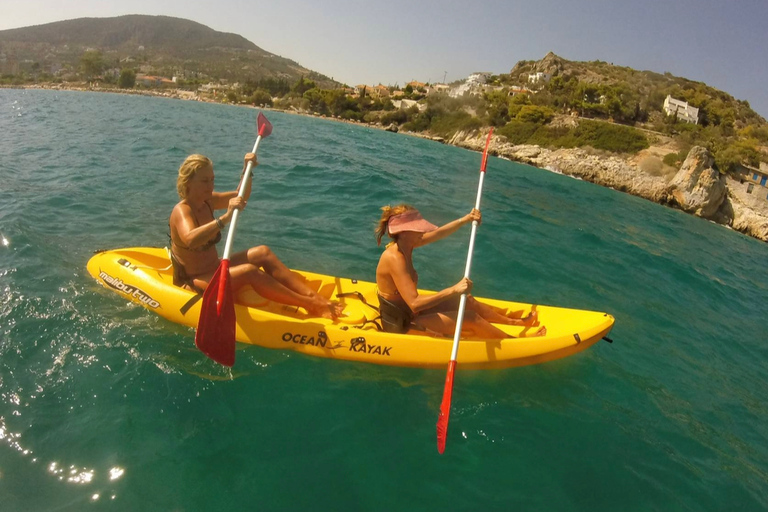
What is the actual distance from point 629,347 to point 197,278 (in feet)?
17.5

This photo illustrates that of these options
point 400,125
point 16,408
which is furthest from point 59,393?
point 400,125

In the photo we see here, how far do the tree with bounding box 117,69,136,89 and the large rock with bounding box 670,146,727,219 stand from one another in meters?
94.3

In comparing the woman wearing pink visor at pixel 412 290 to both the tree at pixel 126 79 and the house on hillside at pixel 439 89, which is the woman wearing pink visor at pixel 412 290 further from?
the tree at pixel 126 79

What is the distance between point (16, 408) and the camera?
3.25 m

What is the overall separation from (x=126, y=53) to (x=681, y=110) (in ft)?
612

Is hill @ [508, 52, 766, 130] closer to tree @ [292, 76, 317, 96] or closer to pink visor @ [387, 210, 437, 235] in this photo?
tree @ [292, 76, 317, 96]

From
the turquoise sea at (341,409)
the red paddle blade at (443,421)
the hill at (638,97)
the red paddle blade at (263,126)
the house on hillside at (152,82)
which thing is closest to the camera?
the turquoise sea at (341,409)

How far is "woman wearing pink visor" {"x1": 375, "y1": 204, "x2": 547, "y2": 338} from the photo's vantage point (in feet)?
13.0

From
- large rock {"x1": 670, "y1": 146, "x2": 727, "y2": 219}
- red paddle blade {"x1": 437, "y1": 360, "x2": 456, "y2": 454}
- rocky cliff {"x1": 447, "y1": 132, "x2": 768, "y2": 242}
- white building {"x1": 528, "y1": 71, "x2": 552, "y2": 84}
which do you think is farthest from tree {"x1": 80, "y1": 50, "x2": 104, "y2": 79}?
red paddle blade {"x1": 437, "y1": 360, "x2": 456, "y2": 454}

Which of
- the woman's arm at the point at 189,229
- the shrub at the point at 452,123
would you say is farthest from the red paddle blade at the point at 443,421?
the shrub at the point at 452,123

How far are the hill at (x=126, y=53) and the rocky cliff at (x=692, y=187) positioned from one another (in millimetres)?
93365

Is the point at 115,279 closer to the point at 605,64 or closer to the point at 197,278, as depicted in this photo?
the point at 197,278

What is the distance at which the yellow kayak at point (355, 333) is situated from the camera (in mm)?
4164

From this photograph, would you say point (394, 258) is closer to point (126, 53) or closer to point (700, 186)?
point (700, 186)
